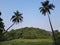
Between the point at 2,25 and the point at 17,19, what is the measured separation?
2256 centimetres

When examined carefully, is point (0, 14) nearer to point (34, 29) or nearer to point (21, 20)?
point (21, 20)

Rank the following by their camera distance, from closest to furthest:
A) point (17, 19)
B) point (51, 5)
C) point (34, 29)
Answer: point (51, 5) < point (17, 19) < point (34, 29)

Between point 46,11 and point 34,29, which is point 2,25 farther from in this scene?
point 34,29

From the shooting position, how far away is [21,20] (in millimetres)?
85250

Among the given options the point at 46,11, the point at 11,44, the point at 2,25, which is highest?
the point at 46,11

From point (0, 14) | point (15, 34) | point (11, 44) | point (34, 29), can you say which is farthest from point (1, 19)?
point (34, 29)

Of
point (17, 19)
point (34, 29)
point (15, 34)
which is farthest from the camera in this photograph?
point (34, 29)

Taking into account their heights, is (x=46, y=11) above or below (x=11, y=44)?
above

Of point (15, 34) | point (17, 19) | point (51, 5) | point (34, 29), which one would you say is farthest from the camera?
point (34, 29)

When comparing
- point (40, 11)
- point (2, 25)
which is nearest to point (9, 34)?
point (40, 11)

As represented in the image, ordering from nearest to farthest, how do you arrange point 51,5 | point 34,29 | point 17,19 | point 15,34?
point 51,5 → point 17,19 → point 15,34 → point 34,29

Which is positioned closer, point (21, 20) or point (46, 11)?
point (46, 11)

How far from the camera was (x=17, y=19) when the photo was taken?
83875mm

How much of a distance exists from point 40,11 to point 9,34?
131ft
